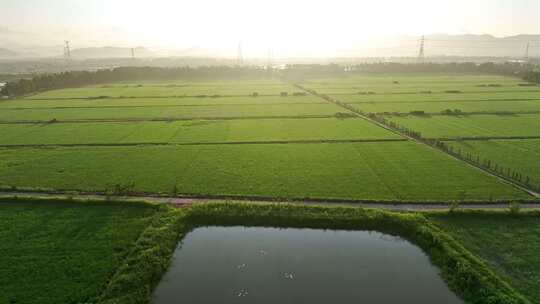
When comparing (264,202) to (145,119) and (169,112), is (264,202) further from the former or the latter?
(169,112)

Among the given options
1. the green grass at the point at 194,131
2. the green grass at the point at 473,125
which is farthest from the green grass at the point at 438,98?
the green grass at the point at 194,131

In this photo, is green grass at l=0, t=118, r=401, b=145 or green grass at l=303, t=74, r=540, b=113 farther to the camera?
green grass at l=303, t=74, r=540, b=113

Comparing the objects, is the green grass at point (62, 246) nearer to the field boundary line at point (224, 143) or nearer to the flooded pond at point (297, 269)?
the flooded pond at point (297, 269)

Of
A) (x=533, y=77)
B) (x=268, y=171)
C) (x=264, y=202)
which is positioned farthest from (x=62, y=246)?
(x=533, y=77)

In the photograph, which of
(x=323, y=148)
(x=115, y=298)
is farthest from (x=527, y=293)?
Result: (x=323, y=148)

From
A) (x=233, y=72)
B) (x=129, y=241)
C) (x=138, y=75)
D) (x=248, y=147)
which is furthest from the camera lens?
(x=233, y=72)

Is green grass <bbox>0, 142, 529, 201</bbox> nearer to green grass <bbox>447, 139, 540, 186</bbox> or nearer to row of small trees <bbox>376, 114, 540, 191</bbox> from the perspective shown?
row of small trees <bbox>376, 114, 540, 191</bbox>

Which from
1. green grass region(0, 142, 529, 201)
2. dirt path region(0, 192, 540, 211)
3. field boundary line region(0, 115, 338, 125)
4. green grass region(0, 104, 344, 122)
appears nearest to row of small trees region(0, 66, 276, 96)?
green grass region(0, 104, 344, 122)
